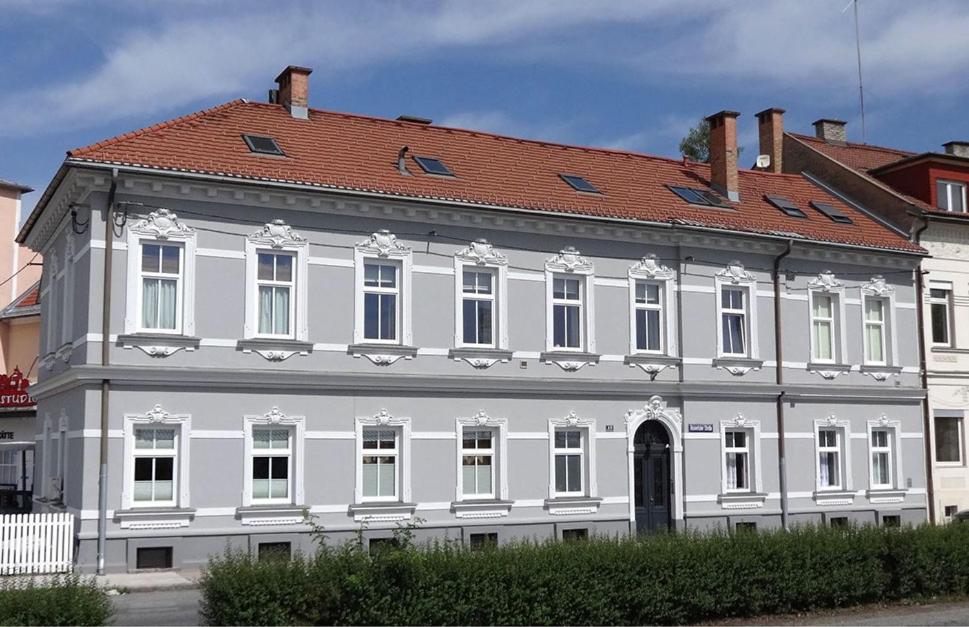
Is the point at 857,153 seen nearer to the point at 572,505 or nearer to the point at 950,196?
the point at 950,196

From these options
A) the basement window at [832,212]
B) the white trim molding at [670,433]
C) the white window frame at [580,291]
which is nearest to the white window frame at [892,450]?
the basement window at [832,212]

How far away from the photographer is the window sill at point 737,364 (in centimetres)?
2686

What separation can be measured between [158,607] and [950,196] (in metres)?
25.0

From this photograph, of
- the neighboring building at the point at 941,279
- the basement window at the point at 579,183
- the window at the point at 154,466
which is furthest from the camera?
the neighboring building at the point at 941,279

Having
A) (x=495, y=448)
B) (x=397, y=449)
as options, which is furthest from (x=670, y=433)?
(x=397, y=449)

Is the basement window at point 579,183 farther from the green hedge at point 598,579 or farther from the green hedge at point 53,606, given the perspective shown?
the green hedge at point 53,606

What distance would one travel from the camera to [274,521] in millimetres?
21516

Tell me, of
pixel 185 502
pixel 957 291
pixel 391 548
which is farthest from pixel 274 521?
pixel 957 291

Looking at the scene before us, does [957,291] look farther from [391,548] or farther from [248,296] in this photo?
[391,548]

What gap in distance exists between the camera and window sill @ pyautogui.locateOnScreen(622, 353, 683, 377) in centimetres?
2581

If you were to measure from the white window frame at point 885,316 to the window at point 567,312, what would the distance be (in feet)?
28.2

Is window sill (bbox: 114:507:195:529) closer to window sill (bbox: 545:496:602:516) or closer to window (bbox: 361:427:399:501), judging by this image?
window (bbox: 361:427:399:501)

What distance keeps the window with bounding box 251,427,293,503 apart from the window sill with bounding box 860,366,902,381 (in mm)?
15522

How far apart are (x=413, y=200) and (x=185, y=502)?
24.9ft
